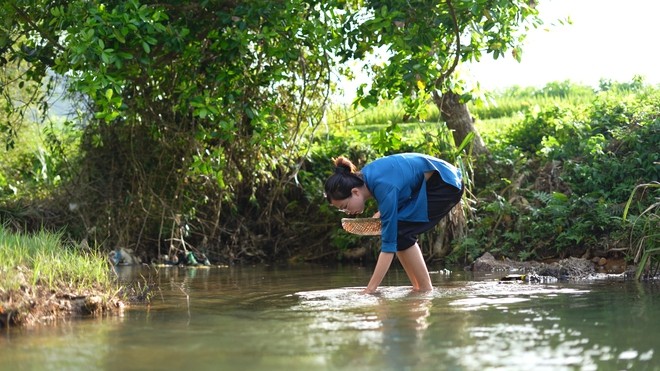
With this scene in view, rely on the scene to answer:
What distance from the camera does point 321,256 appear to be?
12250 mm

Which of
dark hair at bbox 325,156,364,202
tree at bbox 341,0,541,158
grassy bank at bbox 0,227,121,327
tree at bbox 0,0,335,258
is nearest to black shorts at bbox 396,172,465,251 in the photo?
dark hair at bbox 325,156,364,202

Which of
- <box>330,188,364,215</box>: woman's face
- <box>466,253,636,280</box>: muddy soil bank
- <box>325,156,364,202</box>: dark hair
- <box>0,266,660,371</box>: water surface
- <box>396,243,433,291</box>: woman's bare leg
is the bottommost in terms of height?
<box>0,266,660,371</box>: water surface

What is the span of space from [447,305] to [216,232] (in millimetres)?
6572

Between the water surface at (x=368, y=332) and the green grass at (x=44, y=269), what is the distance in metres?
0.39

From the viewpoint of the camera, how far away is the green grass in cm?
590

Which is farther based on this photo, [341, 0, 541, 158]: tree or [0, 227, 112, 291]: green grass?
[341, 0, 541, 158]: tree

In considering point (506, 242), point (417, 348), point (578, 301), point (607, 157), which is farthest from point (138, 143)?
point (417, 348)

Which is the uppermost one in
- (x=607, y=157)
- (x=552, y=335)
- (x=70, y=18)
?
(x=70, y=18)

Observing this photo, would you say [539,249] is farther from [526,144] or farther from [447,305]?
[447,305]

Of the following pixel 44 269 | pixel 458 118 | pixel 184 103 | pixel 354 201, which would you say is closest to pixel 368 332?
pixel 354 201

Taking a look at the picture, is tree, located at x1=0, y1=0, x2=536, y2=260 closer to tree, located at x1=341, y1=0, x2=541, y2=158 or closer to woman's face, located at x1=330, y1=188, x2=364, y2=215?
tree, located at x1=341, y1=0, x2=541, y2=158

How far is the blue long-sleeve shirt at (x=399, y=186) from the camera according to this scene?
23.3ft

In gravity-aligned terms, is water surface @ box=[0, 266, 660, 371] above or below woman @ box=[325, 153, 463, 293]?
below

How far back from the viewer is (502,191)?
1123 centimetres
